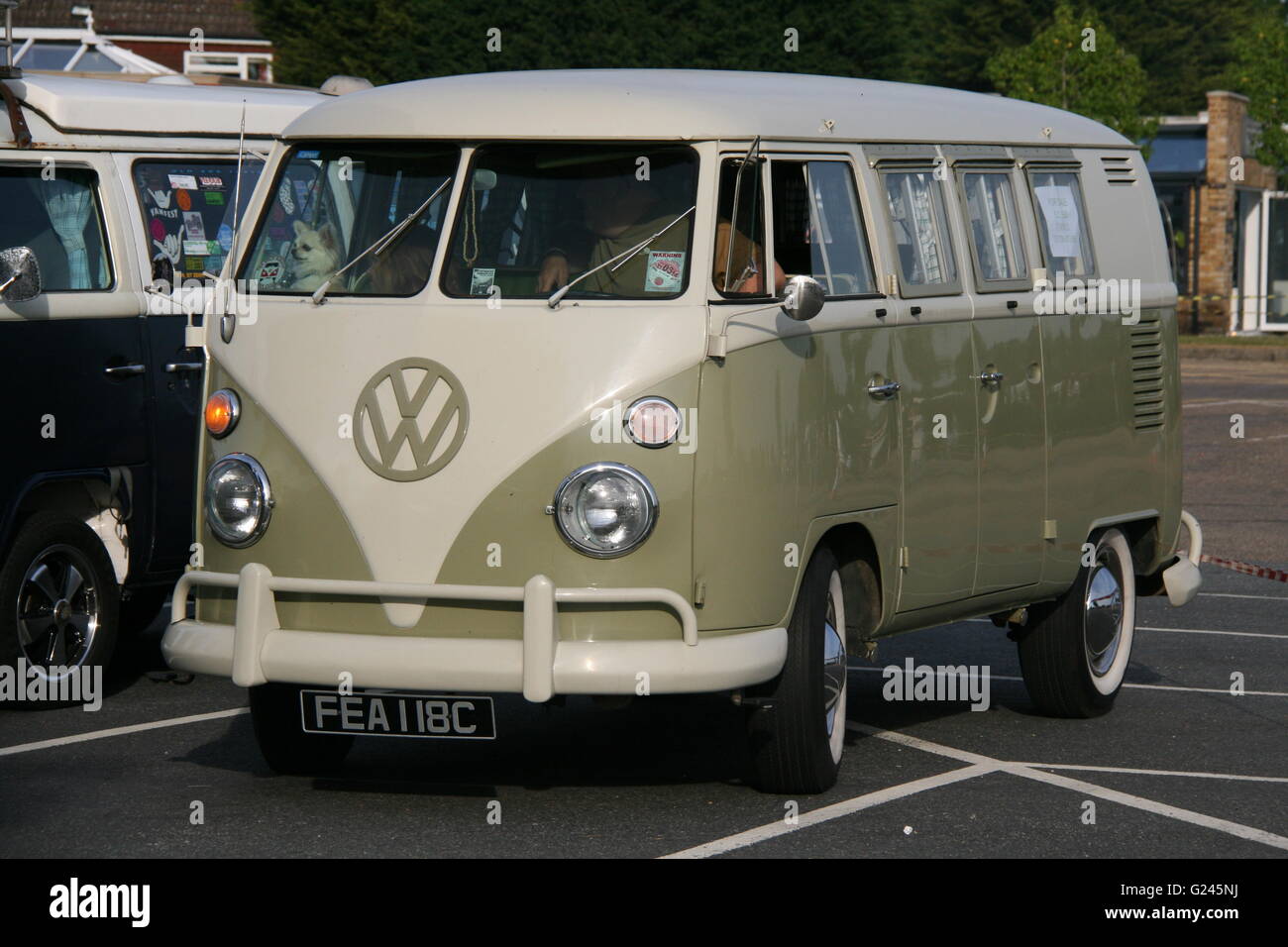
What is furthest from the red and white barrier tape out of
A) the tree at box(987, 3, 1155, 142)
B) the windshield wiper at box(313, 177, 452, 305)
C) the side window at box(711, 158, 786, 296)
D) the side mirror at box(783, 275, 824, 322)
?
the tree at box(987, 3, 1155, 142)

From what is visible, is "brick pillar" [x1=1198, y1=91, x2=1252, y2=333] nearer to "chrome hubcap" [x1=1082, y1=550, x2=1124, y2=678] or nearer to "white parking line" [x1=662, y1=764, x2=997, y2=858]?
"chrome hubcap" [x1=1082, y1=550, x2=1124, y2=678]

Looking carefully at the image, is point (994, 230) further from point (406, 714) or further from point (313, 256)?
point (406, 714)

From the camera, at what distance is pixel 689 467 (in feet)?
21.1

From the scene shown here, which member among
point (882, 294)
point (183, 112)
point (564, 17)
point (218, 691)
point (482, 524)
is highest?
point (564, 17)

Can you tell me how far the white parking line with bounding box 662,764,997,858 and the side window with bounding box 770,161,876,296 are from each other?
1690mm

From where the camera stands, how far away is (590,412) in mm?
6469

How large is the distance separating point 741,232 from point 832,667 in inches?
58.4

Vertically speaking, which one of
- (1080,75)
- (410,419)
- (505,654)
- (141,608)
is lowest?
(141,608)

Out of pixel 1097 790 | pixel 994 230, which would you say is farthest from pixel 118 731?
pixel 994 230

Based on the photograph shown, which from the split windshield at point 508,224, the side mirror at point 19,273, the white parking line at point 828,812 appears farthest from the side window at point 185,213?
the white parking line at point 828,812

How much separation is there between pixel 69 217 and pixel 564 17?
34290 millimetres

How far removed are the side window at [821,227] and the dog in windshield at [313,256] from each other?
1.46m
